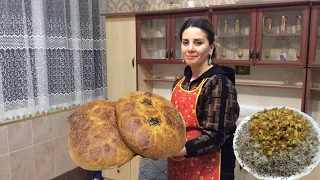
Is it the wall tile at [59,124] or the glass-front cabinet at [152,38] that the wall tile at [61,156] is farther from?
the glass-front cabinet at [152,38]

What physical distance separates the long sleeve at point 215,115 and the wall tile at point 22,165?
168cm

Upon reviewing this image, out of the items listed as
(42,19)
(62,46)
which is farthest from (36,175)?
(42,19)

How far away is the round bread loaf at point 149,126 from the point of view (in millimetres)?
755

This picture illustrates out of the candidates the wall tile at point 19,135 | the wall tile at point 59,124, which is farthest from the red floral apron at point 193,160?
the wall tile at point 59,124

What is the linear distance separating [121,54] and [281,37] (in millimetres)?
1447

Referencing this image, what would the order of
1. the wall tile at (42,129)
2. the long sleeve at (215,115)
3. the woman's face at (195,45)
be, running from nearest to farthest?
the long sleeve at (215,115) < the woman's face at (195,45) < the wall tile at (42,129)

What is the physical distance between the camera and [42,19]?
2240 millimetres

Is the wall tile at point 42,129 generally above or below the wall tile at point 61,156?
above

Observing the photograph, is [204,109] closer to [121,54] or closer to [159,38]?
[159,38]

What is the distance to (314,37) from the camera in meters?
2.04

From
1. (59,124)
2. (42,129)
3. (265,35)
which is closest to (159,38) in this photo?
(265,35)

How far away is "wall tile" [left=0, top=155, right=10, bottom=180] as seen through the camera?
2.09 m

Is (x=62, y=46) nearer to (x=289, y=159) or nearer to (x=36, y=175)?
(x=36, y=175)

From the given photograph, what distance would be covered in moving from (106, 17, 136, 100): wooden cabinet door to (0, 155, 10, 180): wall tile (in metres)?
1.13
